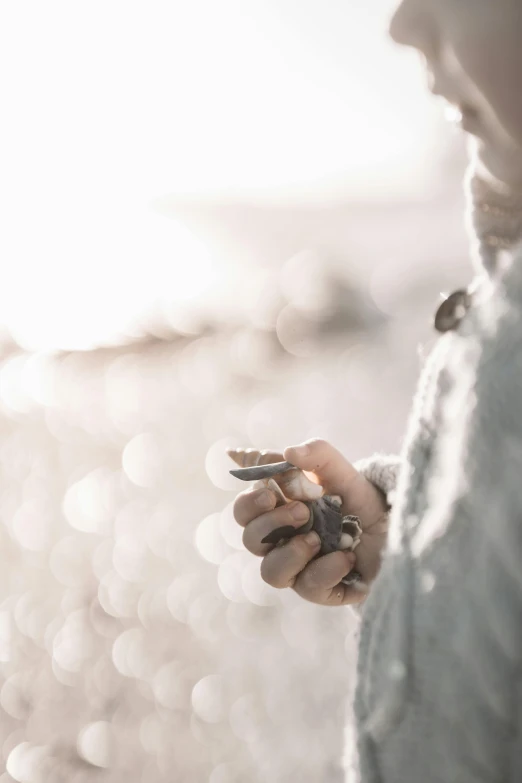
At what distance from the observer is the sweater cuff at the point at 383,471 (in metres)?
1.27

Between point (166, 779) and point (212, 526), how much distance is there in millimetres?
2154

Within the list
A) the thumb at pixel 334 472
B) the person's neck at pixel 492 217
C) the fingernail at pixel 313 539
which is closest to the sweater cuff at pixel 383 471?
the thumb at pixel 334 472

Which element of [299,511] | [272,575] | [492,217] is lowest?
[272,575]

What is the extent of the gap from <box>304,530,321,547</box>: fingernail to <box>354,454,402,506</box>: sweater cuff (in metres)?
0.16

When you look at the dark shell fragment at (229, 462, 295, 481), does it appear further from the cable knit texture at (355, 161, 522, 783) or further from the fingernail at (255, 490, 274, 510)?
the cable knit texture at (355, 161, 522, 783)

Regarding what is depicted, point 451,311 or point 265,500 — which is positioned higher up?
point 451,311

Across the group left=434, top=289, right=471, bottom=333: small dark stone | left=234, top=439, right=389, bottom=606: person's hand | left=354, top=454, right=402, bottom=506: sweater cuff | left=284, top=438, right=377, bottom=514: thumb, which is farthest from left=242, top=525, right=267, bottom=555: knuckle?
left=434, top=289, right=471, bottom=333: small dark stone

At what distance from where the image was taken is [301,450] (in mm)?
1171

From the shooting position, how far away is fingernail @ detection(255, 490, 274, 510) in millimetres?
1138

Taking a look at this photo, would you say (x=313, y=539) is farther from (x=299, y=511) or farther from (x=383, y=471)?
(x=383, y=471)

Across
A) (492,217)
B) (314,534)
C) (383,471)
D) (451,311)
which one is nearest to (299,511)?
(314,534)

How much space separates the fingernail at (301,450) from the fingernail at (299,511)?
0.08 meters

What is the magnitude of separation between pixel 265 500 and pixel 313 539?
10cm

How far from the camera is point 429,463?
81 centimetres
